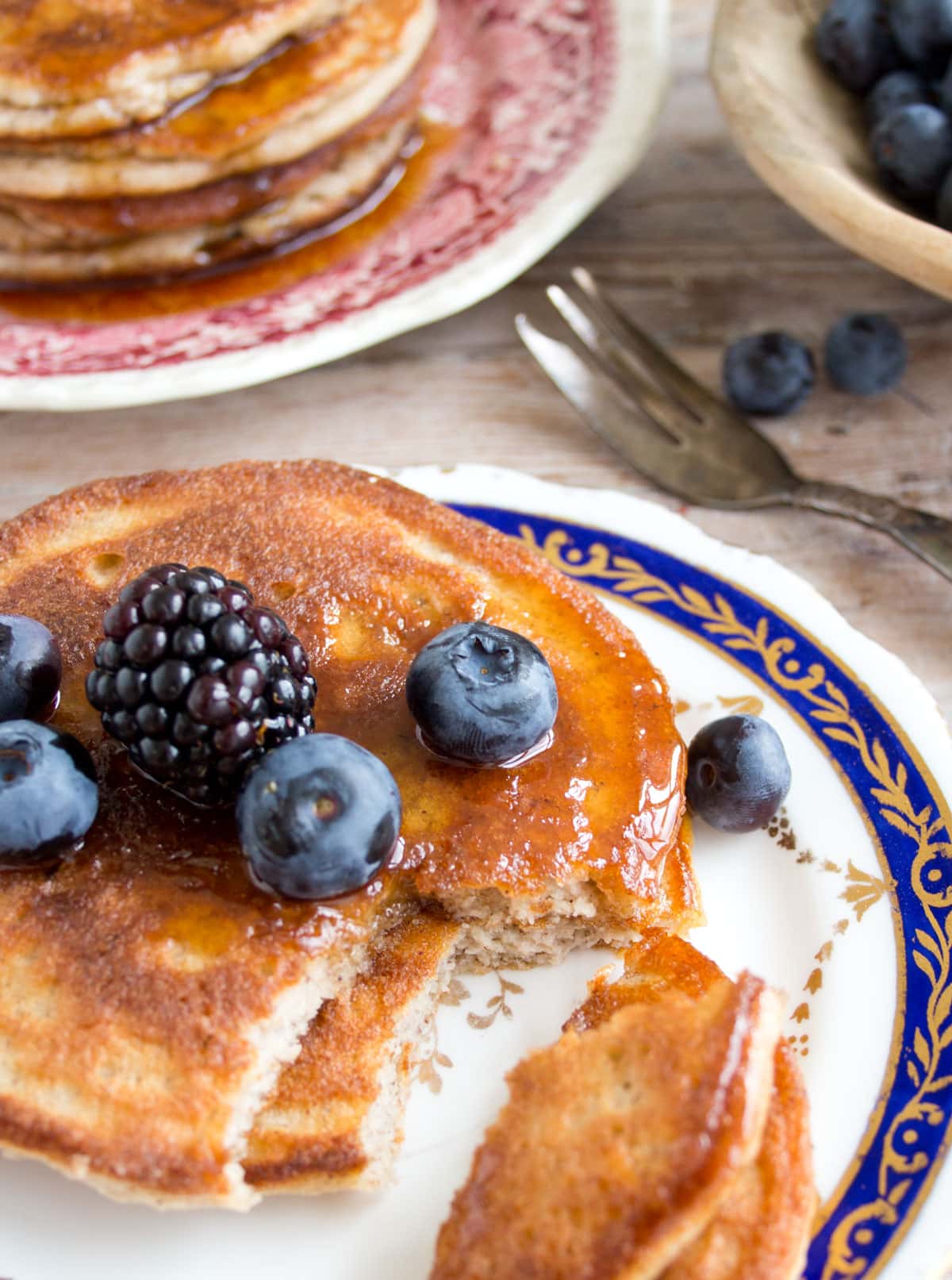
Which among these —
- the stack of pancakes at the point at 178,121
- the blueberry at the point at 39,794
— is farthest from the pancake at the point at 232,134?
the blueberry at the point at 39,794

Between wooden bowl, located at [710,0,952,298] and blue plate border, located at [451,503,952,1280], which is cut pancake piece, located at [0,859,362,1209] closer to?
blue plate border, located at [451,503,952,1280]

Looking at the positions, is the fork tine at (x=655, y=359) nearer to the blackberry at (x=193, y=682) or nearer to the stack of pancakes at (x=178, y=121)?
the stack of pancakes at (x=178, y=121)

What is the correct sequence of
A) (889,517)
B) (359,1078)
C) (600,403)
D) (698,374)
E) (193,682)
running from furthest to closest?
(698,374) < (600,403) < (889,517) < (359,1078) < (193,682)

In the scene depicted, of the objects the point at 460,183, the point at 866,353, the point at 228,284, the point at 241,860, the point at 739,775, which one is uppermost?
the point at 460,183

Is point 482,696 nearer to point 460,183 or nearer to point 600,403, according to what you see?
point 600,403

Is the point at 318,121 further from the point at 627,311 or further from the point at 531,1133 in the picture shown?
the point at 531,1133

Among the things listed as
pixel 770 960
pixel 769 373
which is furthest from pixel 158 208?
pixel 770 960

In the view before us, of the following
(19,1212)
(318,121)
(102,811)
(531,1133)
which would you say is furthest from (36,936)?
(318,121)

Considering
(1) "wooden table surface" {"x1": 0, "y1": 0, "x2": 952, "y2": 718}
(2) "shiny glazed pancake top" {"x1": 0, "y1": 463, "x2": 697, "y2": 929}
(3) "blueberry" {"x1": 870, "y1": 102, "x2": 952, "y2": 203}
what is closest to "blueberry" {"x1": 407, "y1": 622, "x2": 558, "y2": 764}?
(2) "shiny glazed pancake top" {"x1": 0, "y1": 463, "x2": 697, "y2": 929}
